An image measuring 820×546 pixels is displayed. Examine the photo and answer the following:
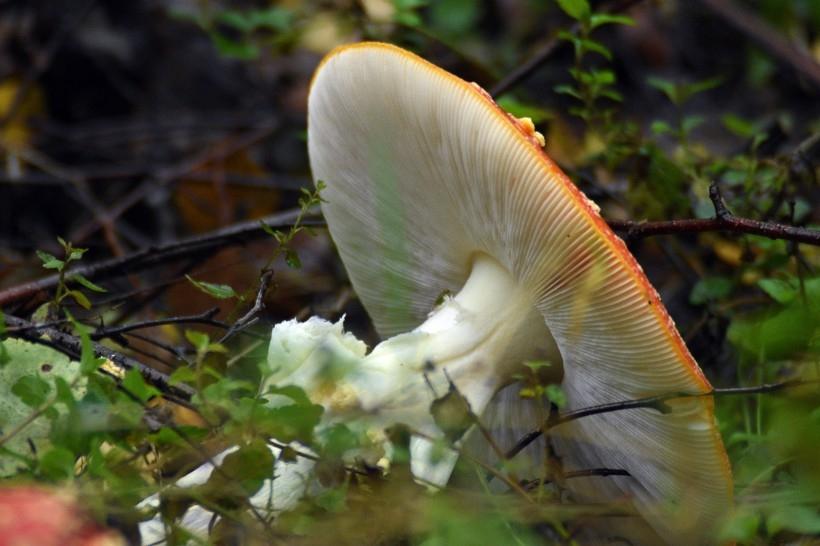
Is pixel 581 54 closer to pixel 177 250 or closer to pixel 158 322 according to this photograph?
pixel 177 250

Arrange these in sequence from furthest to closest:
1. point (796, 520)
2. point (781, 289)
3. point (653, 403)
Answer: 1. point (781, 289)
2. point (653, 403)
3. point (796, 520)

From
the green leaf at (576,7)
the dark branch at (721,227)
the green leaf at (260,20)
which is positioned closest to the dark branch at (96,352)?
the dark branch at (721,227)

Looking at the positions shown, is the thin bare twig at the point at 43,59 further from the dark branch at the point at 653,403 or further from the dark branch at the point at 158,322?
the dark branch at the point at 653,403

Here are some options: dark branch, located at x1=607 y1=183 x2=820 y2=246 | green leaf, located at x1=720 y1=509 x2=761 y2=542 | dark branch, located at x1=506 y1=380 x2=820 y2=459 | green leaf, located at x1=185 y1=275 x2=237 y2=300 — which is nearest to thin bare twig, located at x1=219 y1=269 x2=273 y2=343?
green leaf, located at x1=185 y1=275 x2=237 y2=300

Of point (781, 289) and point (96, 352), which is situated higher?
point (96, 352)

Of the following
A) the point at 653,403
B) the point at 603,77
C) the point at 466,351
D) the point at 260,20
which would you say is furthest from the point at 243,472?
the point at 260,20

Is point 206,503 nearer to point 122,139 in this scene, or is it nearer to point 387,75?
point 387,75
